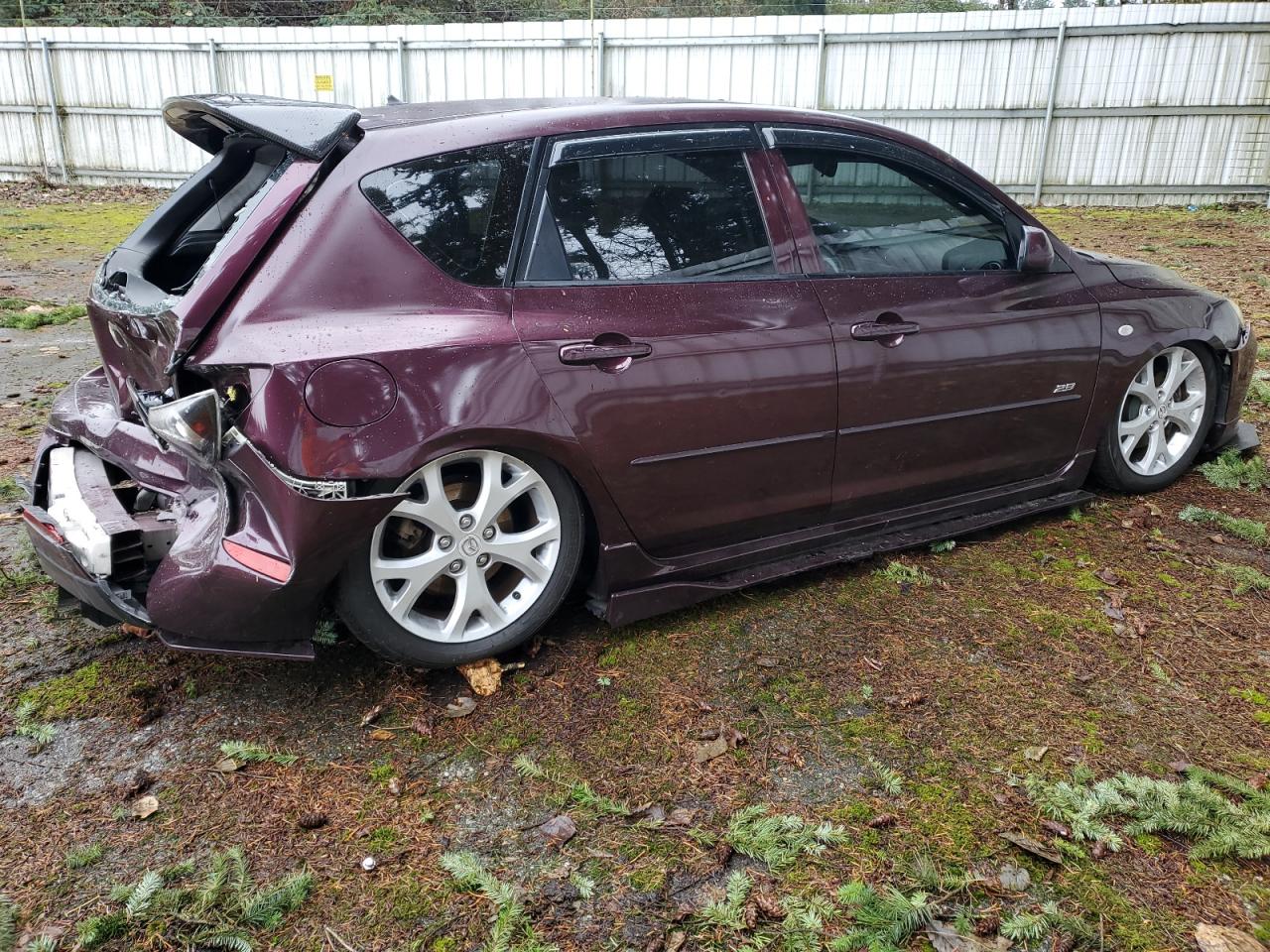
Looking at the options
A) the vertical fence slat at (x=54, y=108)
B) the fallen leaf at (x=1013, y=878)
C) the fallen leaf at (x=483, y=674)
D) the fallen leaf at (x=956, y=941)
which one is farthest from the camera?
the vertical fence slat at (x=54, y=108)

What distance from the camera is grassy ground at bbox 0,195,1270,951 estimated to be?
206 centimetres

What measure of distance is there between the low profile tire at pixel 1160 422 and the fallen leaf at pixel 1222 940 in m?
2.45

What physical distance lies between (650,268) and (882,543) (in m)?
1.35

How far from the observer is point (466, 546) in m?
2.81

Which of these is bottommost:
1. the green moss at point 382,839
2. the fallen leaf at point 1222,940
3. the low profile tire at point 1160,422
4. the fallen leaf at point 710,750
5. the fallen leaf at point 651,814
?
the green moss at point 382,839

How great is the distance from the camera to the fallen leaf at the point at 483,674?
2.86 metres

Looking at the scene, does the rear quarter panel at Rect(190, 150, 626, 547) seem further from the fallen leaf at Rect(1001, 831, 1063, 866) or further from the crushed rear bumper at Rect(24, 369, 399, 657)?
the fallen leaf at Rect(1001, 831, 1063, 866)

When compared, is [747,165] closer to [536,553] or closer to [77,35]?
[536,553]

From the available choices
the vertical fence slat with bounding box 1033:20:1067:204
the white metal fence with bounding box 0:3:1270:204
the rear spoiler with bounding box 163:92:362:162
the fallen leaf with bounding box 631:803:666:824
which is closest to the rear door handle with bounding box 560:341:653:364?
the rear spoiler with bounding box 163:92:362:162

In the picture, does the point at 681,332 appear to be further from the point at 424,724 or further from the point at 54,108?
the point at 54,108

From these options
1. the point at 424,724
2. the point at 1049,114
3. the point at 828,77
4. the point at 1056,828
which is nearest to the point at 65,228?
the point at 828,77

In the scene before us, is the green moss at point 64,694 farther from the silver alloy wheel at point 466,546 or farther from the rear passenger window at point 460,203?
the rear passenger window at point 460,203

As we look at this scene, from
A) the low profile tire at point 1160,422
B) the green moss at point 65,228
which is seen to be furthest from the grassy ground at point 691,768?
the green moss at point 65,228

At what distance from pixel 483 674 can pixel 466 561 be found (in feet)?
1.16
